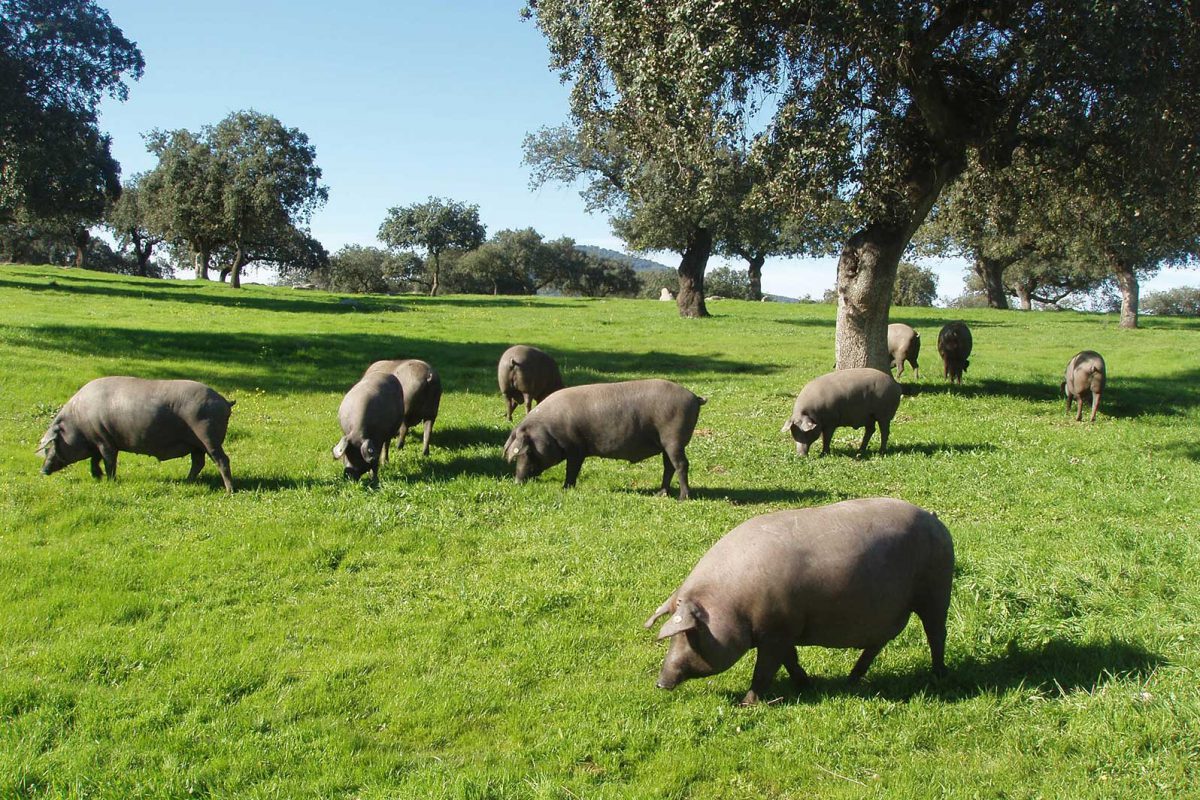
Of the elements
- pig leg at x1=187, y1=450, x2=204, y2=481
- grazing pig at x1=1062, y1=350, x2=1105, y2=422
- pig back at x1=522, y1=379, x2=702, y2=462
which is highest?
grazing pig at x1=1062, y1=350, x2=1105, y2=422

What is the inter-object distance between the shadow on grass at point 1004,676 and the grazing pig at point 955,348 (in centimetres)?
1566

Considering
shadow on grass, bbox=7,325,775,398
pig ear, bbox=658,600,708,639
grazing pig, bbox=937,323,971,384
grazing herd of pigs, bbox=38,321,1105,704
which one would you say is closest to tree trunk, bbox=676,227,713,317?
shadow on grass, bbox=7,325,775,398

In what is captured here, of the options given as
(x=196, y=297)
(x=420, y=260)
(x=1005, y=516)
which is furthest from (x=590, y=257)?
(x=1005, y=516)

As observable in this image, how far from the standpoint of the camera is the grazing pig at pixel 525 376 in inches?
623

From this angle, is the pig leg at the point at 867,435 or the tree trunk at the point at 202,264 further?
the tree trunk at the point at 202,264

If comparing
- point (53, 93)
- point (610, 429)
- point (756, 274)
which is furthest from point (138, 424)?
point (756, 274)

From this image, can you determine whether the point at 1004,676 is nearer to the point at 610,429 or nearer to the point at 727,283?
the point at 610,429

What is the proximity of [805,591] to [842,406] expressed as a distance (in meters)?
8.37

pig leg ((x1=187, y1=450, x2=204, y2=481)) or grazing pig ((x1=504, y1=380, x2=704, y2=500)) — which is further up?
grazing pig ((x1=504, y1=380, x2=704, y2=500))

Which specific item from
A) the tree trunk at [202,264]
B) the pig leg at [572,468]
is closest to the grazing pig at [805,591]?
the pig leg at [572,468]

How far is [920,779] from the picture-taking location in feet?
17.0

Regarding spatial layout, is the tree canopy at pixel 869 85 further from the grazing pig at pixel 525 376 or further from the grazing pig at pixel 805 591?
the grazing pig at pixel 805 591

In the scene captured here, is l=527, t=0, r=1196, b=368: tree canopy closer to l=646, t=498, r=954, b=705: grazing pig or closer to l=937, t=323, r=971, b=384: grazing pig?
l=937, t=323, r=971, b=384: grazing pig

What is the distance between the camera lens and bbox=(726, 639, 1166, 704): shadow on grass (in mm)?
6215
